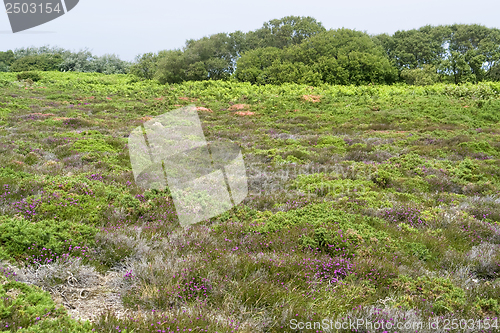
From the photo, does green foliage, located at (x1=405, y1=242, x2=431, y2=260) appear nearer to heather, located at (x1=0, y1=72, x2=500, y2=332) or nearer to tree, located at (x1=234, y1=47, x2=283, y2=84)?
heather, located at (x1=0, y1=72, x2=500, y2=332)

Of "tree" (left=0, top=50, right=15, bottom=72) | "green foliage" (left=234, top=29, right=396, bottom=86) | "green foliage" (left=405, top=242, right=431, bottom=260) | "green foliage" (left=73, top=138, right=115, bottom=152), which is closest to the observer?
"green foliage" (left=405, top=242, right=431, bottom=260)

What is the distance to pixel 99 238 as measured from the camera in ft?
14.2

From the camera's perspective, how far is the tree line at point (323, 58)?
4662 cm

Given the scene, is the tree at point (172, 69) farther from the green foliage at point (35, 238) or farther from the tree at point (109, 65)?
the green foliage at point (35, 238)

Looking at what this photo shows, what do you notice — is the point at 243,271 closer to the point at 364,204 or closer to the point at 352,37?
the point at 364,204

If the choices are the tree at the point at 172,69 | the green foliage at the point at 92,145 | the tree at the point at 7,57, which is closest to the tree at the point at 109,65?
the tree at the point at 7,57

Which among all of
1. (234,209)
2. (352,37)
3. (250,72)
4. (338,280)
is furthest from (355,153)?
(352,37)

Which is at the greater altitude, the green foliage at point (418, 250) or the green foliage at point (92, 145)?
the green foliage at point (92, 145)

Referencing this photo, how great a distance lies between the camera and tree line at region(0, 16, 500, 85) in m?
46.6

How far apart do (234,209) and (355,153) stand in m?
7.76

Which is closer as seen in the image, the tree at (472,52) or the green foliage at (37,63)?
the tree at (472,52)

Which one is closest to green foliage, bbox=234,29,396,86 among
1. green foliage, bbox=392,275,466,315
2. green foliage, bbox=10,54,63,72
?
green foliage, bbox=10,54,63,72

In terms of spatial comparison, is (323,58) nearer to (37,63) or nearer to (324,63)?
(324,63)

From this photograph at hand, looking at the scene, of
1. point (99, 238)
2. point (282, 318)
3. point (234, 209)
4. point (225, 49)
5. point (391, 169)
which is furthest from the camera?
point (225, 49)
